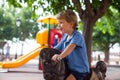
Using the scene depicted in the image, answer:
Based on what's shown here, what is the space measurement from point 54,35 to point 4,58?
19433 millimetres

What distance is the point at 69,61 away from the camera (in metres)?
3.42

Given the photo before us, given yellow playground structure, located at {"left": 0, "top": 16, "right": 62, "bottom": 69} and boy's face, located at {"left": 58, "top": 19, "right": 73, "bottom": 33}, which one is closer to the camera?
boy's face, located at {"left": 58, "top": 19, "right": 73, "bottom": 33}

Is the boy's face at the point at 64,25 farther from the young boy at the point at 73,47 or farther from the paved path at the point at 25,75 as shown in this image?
the paved path at the point at 25,75

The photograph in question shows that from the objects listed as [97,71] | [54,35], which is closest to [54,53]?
[97,71]

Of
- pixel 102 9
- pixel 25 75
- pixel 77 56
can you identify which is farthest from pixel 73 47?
pixel 25 75

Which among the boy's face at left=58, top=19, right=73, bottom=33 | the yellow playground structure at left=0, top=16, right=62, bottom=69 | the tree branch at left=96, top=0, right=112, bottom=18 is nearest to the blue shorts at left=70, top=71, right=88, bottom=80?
the boy's face at left=58, top=19, right=73, bottom=33

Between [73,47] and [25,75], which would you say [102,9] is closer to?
[25,75]

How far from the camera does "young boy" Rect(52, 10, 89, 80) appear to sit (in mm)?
3334

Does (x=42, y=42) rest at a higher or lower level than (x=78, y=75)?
lower

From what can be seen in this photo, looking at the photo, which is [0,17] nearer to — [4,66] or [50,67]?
[4,66]

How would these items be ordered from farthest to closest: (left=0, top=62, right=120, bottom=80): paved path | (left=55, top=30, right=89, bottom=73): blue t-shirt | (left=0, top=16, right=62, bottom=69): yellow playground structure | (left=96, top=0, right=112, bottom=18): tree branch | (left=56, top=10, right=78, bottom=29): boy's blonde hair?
(left=0, top=16, right=62, bottom=69): yellow playground structure < (left=0, top=62, right=120, bottom=80): paved path < (left=96, top=0, right=112, bottom=18): tree branch < (left=55, top=30, right=89, bottom=73): blue t-shirt < (left=56, top=10, right=78, bottom=29): boy's blonde hair

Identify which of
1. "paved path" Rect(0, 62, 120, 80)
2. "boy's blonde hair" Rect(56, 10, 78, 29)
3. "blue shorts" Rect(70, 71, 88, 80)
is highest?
"boy's blonde hair" Rect(56, 10, 78, 29)

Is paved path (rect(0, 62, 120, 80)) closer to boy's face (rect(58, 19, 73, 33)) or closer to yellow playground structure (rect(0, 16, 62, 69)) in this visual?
yellow playground structure (rect(0, 16, 62, 69))

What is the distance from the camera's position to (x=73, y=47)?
11.1 ft
